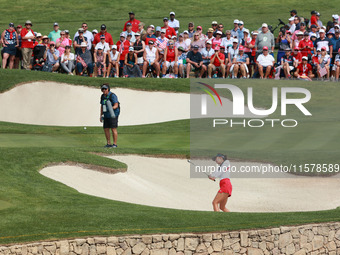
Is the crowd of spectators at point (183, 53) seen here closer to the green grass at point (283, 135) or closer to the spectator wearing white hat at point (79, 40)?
the spectator wearing white hat at point (79, 40)

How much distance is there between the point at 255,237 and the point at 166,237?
6.84 ft

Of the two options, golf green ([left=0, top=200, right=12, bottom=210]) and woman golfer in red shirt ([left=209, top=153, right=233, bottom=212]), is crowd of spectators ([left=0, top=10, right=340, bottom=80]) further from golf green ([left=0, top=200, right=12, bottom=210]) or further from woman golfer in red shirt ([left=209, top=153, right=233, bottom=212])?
golf green ([left=0, top=200, right=12, bottom=210])

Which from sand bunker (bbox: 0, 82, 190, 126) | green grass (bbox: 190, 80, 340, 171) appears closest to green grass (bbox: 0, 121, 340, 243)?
green grass (bbox: 190, 80, 340, 171)

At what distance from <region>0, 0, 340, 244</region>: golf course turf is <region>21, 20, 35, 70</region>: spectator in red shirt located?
1132 millimetres

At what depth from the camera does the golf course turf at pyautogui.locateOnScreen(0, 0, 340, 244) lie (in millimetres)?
18203

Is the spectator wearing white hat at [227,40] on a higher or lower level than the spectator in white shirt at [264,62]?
higher

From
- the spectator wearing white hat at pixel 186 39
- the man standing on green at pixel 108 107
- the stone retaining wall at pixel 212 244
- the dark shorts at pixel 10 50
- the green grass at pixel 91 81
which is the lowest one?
the stone retaining wall at pixel 212 244

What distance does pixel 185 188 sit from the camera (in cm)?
2416

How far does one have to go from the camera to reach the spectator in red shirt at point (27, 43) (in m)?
38.3

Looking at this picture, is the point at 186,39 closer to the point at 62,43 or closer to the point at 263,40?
the point at 263,40

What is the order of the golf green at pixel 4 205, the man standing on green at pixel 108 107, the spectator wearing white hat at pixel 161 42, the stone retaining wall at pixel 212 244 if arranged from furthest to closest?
the spectator wearing white hat at pixel 161 42 < the man standing on green at pixel 108 107 < the golf green at pixel 4 205 < the stone retaining wall at pixel 212 244

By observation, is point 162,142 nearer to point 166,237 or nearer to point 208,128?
point 208,128

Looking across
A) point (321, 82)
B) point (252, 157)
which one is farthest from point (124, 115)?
point (252, 157)

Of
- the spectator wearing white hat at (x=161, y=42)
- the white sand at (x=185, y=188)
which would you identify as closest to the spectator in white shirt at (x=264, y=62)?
the spectator wearing white hat at (x=161, y=42)
